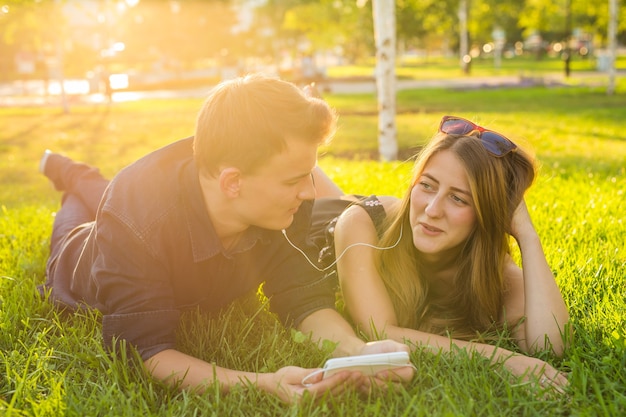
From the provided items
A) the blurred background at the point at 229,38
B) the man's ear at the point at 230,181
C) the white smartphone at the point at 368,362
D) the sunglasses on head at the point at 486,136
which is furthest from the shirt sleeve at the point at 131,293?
the blurred background at the point at 229,38

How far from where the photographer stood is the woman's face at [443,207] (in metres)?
3.20

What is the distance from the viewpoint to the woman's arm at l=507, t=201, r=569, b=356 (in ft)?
10.2

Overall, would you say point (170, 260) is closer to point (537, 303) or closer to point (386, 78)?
point (537, 303)

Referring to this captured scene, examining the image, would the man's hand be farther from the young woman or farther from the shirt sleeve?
the young woman

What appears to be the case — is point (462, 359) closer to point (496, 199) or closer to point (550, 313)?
point (550, 313)

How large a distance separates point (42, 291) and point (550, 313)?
2.84 meters

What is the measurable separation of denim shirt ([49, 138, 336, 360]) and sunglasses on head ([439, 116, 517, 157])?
838mm

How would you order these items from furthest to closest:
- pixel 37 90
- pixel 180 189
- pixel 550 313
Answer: pixel 37 90 → pixel 550 313 → pixel 180 189

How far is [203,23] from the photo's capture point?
41.7 meters

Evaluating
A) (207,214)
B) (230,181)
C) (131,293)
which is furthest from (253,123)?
(131,293)

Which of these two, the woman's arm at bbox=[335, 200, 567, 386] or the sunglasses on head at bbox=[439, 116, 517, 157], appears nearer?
the woman's arm at bbox=[335, 200, 567, 386]

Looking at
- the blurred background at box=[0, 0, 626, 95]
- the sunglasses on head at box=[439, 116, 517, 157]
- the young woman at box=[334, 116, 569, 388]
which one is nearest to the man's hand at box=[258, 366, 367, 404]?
the young woman at box=[334, 116, 569, 388]

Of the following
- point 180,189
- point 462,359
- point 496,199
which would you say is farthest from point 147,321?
point 496,199

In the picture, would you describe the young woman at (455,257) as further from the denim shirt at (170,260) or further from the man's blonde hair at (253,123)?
the man's blonde hair at (253,123)
